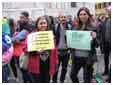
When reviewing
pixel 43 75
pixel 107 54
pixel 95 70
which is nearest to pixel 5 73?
pixel 43 75

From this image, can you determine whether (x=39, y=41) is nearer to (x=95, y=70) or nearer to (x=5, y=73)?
(x=5, y=73)

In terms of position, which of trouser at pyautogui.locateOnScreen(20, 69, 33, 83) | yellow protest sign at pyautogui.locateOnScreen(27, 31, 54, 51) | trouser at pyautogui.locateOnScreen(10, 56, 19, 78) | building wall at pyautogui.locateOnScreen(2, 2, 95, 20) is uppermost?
building wall at pyautogui.locateOnScreen(2, 2, 95, 20)

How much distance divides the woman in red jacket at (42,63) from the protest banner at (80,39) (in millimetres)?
147

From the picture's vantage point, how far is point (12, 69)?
535 centimetres

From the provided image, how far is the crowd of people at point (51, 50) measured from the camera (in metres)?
4.93

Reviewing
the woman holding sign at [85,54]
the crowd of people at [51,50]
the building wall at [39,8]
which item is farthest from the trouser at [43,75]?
the building wall at [39,8]

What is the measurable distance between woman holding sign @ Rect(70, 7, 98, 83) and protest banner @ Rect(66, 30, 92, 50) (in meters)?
0.03

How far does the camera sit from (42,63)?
5.00m

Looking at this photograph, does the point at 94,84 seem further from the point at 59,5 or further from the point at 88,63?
the point at 59,5

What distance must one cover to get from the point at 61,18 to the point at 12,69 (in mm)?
584

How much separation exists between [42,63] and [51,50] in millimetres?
135

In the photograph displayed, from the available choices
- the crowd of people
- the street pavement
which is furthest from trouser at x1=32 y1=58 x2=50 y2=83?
the street pavement

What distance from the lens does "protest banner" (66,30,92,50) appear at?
495cm

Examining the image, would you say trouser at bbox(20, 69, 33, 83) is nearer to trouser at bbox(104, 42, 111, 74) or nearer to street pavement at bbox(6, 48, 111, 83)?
street pavement at bbox(6, 48, 111, 83)
